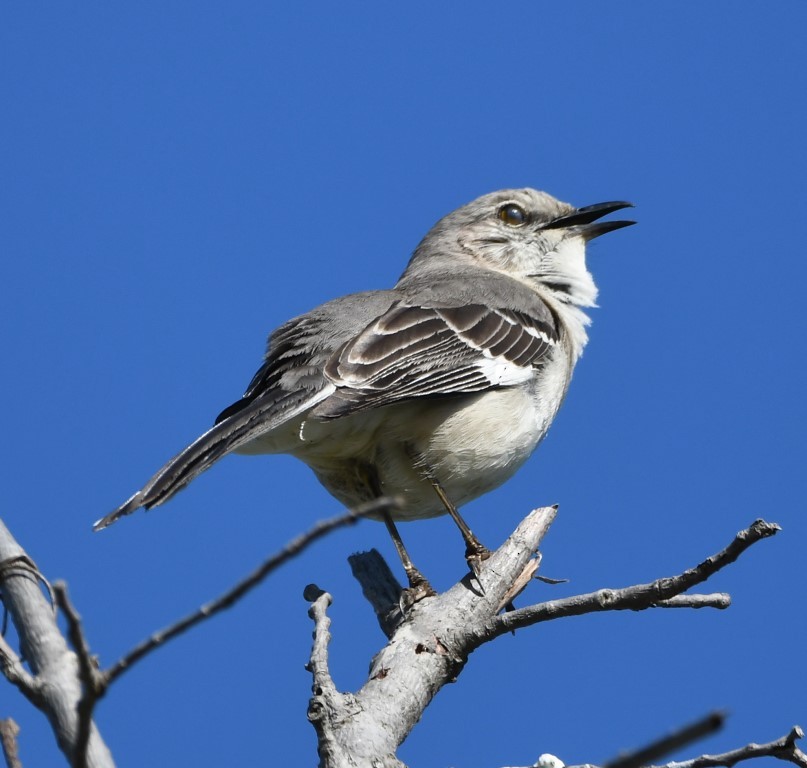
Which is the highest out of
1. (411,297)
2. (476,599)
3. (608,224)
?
(608,224)

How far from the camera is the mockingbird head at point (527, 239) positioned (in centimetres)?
702

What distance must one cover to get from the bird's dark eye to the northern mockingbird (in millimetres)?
871

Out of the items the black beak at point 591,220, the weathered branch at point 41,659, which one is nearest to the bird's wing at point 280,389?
the weathered branch at point 41,659

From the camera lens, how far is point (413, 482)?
18.0 feet

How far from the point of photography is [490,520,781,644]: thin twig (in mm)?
3363

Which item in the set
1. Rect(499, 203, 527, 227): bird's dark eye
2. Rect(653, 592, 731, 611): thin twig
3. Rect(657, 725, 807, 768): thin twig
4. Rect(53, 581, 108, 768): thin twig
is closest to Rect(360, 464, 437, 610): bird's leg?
Rect(653, 592, 731, 611): thin twig

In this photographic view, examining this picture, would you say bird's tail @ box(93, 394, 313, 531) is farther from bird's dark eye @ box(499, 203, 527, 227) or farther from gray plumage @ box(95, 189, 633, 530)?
bird's dark eye @ box(499, 203, 527, 227)

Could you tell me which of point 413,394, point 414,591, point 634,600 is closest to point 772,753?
point 634,600

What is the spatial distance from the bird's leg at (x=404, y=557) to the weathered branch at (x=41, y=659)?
2721 mm

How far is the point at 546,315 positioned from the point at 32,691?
4671 mm

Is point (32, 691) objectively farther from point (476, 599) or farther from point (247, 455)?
point (247, 455)

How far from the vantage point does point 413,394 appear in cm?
521

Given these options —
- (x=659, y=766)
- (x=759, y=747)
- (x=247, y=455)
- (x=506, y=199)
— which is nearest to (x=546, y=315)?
(x=506, y=199)

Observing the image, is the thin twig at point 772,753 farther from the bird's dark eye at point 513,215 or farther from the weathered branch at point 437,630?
the bird's dark eye at point 513,215
